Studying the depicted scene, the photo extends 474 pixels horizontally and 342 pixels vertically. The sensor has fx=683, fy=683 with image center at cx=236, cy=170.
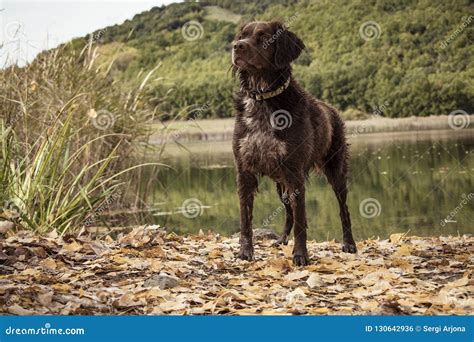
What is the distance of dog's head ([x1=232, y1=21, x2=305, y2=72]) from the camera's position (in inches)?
210

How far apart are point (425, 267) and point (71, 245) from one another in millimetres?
2927

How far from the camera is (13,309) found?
4004 millimetres

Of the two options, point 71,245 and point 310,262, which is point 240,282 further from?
point 71,245

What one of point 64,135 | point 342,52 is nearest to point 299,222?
point 64,135

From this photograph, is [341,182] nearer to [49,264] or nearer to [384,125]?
[49,264]

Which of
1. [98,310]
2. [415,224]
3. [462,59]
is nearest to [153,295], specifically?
[98,310]

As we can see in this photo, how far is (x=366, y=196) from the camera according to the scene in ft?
41.3

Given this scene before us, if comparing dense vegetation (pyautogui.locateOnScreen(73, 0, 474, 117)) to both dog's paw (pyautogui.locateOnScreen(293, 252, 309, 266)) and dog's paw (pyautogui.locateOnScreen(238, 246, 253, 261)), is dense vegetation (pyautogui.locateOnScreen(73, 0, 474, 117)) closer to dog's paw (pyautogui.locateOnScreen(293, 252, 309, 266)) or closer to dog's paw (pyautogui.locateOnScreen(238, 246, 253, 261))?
dog's paw (pyautogui.locateOnScreen(238, 246, 253, 261))

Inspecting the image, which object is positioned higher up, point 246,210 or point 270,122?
point 270,122

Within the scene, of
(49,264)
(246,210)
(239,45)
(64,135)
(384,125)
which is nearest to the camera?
(49,264)

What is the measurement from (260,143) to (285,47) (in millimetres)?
815

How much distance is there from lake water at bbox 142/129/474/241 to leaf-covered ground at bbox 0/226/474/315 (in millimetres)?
1262

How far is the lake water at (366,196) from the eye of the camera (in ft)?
31.3

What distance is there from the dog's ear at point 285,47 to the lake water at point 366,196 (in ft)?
5.86
